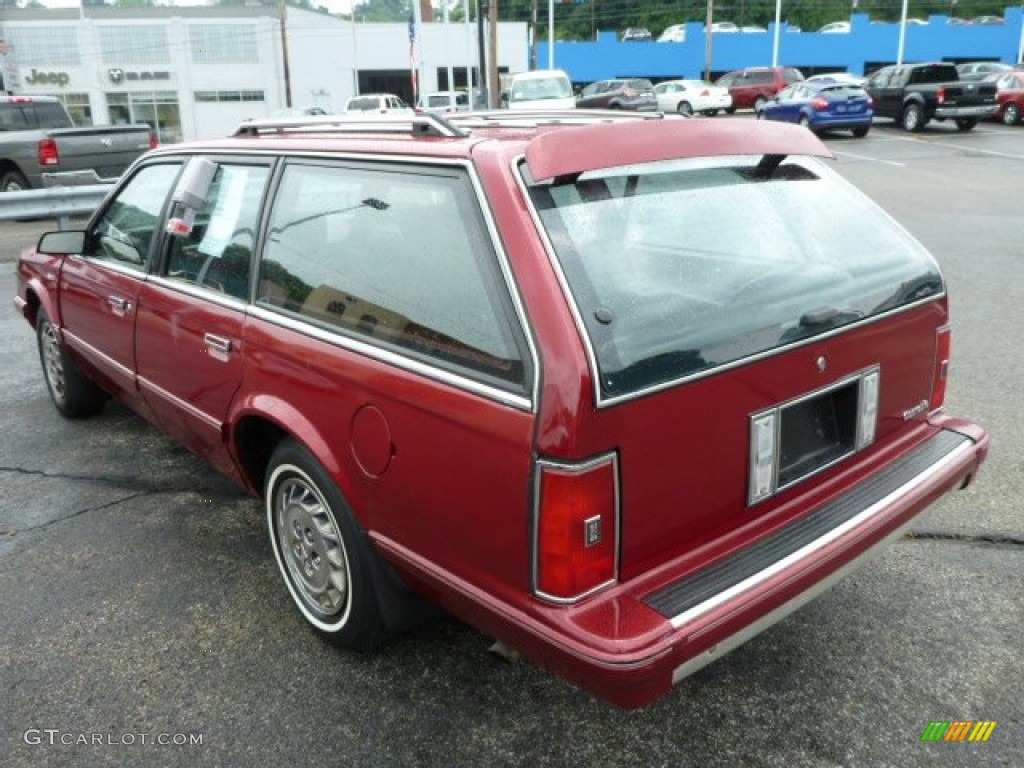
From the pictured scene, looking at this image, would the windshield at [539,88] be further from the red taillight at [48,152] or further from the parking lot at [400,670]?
the parking lot at [400,670]

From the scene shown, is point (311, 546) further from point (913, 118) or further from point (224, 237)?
point (913, 118)

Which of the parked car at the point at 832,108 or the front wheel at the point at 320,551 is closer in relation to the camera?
the front wheel at the point at 320,551

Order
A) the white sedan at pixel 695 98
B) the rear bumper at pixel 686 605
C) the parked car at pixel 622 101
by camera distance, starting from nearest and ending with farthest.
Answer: the rear bumper at pixel 686 605
the parked car at pixel 622 101
the white sedan at pixel 695 98

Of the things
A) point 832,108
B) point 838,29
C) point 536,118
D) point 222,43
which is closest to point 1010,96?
point 832,108

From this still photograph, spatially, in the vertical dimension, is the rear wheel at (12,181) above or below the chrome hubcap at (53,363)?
above

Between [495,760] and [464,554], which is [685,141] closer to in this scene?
[464,554]

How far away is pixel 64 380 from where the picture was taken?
16.2 ft

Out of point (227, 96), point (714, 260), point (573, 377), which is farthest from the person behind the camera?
point (227, 96)

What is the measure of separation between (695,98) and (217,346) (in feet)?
112

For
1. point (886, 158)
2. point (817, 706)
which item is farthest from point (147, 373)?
point (886, 158)

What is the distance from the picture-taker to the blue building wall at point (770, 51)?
176 ft

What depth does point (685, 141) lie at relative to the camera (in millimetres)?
2480

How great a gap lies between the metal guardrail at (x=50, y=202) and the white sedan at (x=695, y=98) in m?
26.9

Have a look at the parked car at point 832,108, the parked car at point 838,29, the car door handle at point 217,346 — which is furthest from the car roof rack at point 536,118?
the parked car at point 838,29
